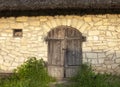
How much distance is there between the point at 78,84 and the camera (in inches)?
419

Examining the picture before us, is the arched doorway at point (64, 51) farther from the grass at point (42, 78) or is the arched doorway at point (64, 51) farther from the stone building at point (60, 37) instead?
the grass at point (42, 78)

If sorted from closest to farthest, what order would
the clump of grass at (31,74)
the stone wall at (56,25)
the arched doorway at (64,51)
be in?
1. the clump of grass at (31,74)
2. the stone wall at (56,25)
3. the arched doorway at (64,51)

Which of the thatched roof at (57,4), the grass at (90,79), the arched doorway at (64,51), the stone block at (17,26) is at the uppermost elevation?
the thatched roof at (57,4)

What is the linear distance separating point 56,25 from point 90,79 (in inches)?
90.3

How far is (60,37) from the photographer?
38.9 ft

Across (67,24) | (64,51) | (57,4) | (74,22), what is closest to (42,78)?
(64,51)

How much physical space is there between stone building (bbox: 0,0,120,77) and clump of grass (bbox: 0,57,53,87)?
A: 305 mm

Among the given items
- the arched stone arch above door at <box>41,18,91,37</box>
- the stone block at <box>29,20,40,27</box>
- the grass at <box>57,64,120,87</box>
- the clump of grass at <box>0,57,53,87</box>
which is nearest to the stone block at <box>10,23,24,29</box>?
the stone block at <box>29,20,40,27</box>

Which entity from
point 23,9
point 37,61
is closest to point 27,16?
point 23,9

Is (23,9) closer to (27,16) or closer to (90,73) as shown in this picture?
(27,16)

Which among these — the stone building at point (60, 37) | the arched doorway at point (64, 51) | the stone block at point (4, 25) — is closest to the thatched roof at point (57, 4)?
the stone building at point (60, 37)

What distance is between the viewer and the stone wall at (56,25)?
11.7 meters

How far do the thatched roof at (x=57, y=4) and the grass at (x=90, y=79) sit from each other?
2.07 meters

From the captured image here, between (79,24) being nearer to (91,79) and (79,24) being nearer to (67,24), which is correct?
(67,24)
